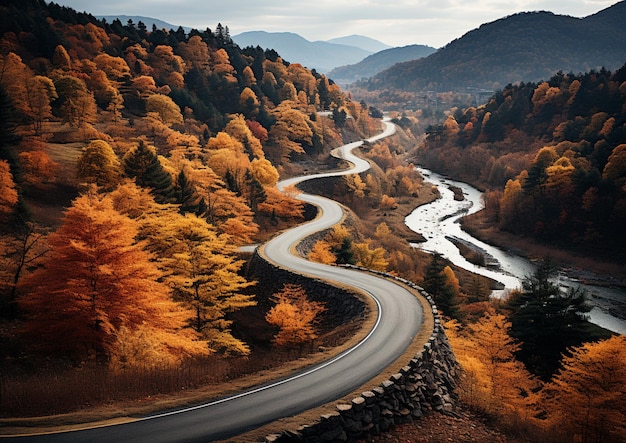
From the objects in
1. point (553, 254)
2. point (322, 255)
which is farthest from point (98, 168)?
point (553, 254)

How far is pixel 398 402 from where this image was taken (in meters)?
17.6

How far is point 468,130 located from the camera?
13500 cm

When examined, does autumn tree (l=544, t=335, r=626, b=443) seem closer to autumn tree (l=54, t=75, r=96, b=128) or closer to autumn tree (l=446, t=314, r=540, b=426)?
autumn tree (l=446, t=314, r=540, b=426)

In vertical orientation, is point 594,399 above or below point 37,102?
below

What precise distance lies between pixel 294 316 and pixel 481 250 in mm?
52000

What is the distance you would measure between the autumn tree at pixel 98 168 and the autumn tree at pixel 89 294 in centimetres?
1969

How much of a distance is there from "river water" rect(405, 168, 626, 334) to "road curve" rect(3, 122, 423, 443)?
31715mm

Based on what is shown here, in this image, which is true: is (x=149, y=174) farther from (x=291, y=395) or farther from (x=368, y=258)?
(x=291, y=395)

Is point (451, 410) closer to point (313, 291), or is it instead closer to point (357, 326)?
point (357, 326)

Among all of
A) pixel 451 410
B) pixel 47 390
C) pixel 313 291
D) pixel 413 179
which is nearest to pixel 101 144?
pixel 313 291

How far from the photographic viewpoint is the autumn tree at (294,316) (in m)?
27.3

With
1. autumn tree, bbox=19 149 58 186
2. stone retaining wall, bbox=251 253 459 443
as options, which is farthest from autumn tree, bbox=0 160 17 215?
stone retaining wall, bbox=251 253 459 443

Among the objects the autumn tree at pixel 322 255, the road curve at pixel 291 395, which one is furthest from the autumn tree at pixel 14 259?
the autumn tree at pixel 322 255

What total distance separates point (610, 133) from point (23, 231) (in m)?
96.6
